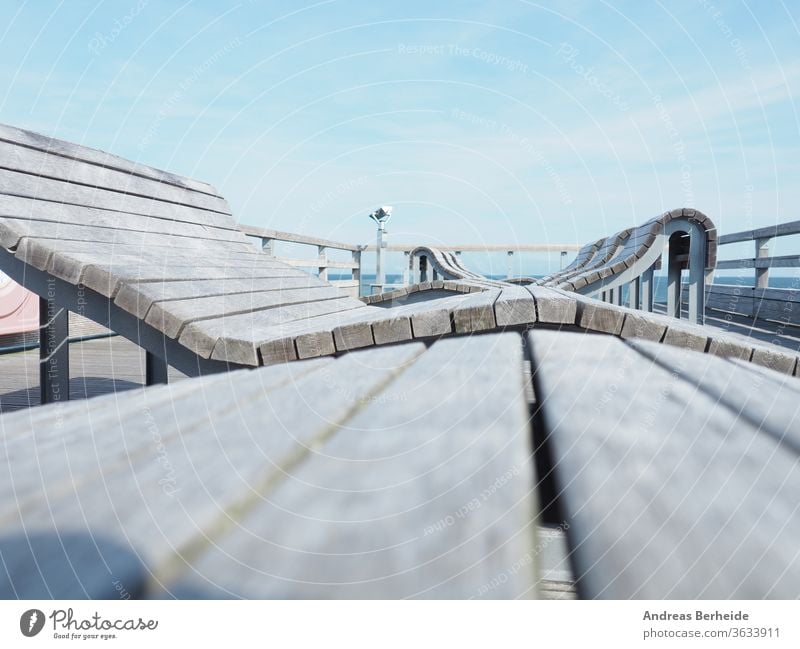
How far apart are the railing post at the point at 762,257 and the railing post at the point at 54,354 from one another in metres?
4.76

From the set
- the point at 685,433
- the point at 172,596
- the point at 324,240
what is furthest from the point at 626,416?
the point at 324,240

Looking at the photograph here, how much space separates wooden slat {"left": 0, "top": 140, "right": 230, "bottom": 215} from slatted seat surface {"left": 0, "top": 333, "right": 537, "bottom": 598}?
5.74ft

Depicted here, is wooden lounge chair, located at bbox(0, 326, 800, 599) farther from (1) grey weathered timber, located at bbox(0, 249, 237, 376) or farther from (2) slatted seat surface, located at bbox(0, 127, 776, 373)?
(1) grey weathered timber, located at bbox(0, 249, 237, 376)

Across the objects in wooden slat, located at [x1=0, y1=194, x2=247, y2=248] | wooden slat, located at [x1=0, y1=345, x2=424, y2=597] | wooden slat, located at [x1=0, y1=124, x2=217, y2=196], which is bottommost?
Result: wooden slat, located at [x1=0, y1=345, x2=424, y2=597]

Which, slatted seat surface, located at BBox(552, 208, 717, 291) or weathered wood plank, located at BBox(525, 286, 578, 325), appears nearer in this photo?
weathered wood plank, located at BBox(525, 286, 578, 325)

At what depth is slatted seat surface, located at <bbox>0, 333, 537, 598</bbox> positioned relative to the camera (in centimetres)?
32

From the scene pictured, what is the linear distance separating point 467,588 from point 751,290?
5181 millimetres

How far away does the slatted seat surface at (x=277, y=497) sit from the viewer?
1.03 feet

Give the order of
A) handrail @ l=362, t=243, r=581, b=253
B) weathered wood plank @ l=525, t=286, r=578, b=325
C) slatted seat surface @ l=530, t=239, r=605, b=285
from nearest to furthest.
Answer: weathered wood plank @ l=525, t=286, r=578, b=325 < slatted seat surface @ l=530, t=239, r=605, b=285 < handrail @ l=362, t=243, r=581, b=253

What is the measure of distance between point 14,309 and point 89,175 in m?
4.17

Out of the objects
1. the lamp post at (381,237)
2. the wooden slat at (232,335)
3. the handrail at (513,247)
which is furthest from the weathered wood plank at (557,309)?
the handrail at (513,247)

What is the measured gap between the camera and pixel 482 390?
0.69 m

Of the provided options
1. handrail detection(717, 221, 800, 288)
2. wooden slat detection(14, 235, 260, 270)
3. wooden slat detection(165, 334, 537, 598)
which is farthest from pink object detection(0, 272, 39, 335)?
handrail detection(717, 221, 800, 288)

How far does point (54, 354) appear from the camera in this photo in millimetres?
2295
